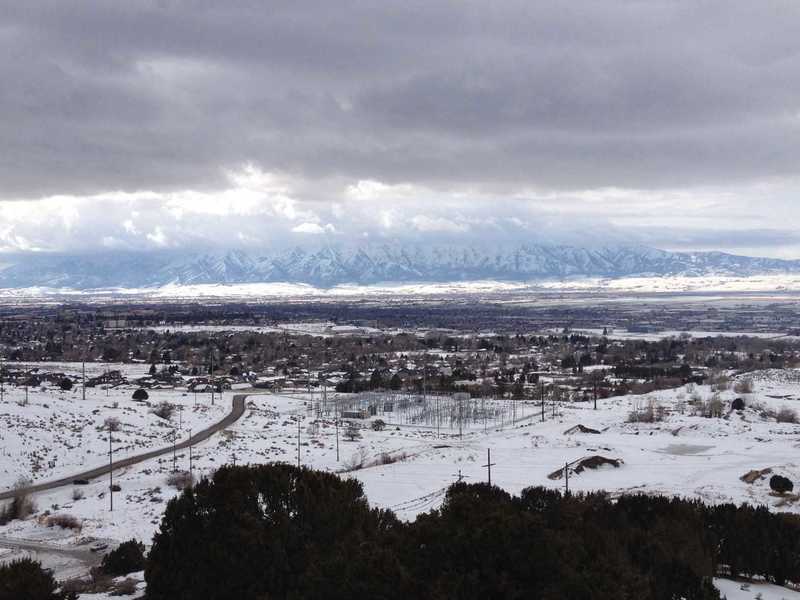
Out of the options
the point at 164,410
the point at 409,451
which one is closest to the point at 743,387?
the point at 409,451

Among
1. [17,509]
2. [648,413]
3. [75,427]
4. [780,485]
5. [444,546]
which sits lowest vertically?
[648,413]

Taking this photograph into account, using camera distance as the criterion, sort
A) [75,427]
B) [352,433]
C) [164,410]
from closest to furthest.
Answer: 1. [75,427]
2. [352,433]
3. [164,410]

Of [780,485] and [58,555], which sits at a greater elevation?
[58,555]

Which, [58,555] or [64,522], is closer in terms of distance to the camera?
[58,555]

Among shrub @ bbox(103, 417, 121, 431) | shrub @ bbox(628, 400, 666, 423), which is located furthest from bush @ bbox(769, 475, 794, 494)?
shrub @ bbox(103, 417, 121, 431)

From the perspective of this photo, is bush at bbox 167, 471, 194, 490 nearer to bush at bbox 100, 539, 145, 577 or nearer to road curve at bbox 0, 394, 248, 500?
road curve at bbox 0, 394, 248, 500

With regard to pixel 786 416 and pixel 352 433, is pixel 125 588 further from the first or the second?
pixel 786 416

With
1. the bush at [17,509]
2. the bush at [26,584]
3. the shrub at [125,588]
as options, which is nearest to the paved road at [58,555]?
the shrub at [125,588]

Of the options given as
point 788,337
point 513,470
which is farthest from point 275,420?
point 788,337
